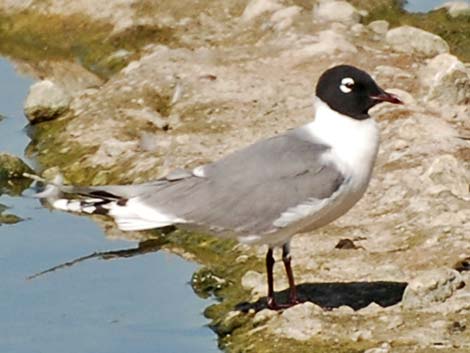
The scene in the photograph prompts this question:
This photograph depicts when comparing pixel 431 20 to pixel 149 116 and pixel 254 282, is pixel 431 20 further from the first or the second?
pixel 254 282

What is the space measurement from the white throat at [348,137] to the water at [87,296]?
1234 millimetres

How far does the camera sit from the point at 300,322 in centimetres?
884

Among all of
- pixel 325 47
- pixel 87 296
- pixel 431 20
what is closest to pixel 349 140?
pixel 87 296

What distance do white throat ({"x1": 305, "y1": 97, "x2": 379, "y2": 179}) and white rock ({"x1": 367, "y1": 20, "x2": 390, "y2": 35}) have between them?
463 cm

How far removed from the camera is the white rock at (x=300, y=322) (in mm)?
8711

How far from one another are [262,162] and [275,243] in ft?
1.48

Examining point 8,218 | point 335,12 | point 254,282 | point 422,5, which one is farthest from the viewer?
point 422,5

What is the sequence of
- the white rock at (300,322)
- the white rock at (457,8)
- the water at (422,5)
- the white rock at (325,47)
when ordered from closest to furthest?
1. the white rock at (300,322)
2. the white rock at (325,47)
3. the white rock at (457,8)
4. the water at (422,5)

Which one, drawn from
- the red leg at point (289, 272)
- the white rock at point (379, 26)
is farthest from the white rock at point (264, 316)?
the white rock at point (379, 26)

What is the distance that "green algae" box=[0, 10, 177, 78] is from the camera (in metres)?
14.5

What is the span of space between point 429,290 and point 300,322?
70 cm

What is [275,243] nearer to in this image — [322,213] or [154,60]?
[322,213]

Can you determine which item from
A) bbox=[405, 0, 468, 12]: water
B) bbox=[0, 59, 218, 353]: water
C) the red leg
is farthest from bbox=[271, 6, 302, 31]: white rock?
the red leg

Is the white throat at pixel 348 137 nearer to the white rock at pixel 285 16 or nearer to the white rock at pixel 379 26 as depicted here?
the white rock at pixel 285 16
